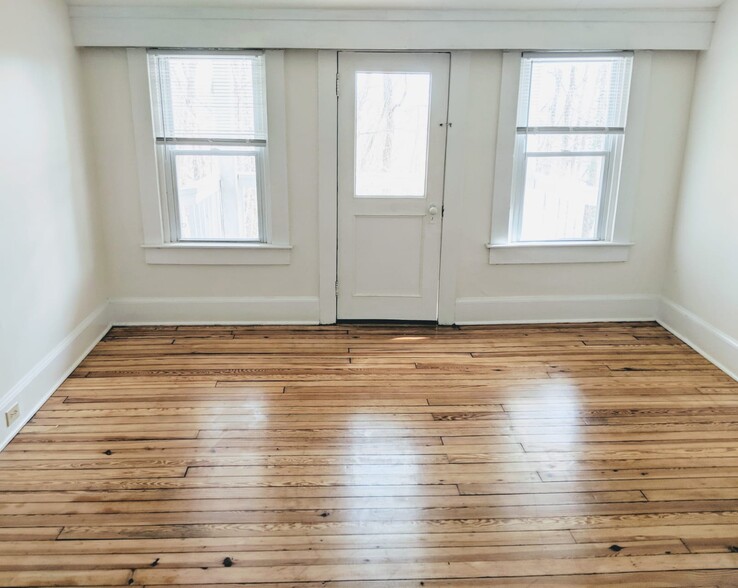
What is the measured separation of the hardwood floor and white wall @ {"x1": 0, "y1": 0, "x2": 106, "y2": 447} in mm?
281

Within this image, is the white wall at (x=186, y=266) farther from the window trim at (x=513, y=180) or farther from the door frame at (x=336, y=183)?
the window trim at (x=513, y=180)

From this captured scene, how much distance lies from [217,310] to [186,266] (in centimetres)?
39

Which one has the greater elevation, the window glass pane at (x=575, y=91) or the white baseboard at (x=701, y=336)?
the window glass pane at (x=575, y=91)

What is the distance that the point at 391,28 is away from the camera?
3.89m

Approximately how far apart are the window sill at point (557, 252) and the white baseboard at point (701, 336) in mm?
543

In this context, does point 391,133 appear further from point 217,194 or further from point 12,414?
point 12,414

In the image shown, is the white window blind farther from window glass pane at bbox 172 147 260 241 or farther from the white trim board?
window glass pane at bbox 172 147 260 241

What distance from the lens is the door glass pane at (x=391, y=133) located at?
407 cm

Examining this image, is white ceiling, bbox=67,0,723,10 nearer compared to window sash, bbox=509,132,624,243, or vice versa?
white ceiling, bbox=67,0,723,10

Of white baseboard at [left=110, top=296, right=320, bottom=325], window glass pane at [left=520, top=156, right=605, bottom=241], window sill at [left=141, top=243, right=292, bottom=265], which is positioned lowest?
white baseboard at [left=110, top=296, right=320, bottom=325]

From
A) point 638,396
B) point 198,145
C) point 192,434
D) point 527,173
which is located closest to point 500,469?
point 638,396

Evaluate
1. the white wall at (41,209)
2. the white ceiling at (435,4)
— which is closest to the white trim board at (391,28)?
the white ceiling at (435,4)

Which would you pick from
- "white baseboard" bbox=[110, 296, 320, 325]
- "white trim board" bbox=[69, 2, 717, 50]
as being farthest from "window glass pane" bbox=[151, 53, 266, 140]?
"white baseboard" bbox=[110, 296, 320, 325]

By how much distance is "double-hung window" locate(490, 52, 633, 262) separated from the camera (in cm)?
410
